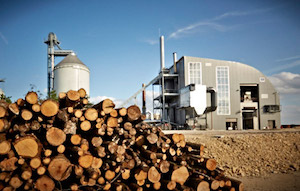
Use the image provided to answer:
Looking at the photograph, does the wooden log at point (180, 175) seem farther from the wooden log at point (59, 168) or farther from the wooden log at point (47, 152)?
the wooden log at point (47, 152)

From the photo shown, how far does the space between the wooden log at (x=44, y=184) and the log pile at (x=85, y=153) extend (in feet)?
0.05

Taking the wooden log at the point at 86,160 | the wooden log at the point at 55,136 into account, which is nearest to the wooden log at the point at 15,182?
the wooden log at the point at 55,136

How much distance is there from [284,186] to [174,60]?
31.1m

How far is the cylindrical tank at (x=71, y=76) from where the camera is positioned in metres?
29.2

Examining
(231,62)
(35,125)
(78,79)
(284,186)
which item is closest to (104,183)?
(35,125)

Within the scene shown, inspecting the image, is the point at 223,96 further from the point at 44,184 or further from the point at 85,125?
the point at 44,184

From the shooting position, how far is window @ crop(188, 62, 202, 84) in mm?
32281

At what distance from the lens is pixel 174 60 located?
36.5m

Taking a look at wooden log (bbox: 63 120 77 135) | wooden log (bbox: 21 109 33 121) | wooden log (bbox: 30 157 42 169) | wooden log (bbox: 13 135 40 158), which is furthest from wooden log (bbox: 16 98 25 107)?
wooden log (bbox: 30 157 42 169)

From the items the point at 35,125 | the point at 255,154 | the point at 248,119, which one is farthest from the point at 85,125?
the point at 248,119

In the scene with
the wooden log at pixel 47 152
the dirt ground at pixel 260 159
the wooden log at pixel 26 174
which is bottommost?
the dirt ground at pixel 260 159

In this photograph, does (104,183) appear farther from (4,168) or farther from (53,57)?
(53,57)

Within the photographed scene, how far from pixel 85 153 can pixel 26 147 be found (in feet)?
3.49

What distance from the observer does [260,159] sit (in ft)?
28.1
